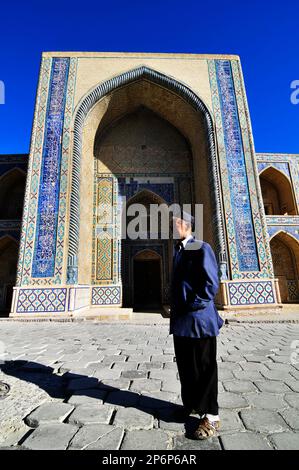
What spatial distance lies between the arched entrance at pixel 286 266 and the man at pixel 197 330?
10675mm

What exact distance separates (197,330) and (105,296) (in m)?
7.45

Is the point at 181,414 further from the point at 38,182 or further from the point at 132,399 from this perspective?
the point at 38,182

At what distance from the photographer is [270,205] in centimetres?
1274

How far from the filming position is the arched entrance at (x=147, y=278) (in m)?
10.8

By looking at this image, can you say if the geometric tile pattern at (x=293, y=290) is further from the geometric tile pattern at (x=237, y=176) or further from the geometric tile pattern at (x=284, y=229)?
the geometric tile pattern at (x=237, y=176)

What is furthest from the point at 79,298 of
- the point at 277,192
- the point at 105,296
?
the point at 277,192

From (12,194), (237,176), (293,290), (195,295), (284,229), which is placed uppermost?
(12,194)

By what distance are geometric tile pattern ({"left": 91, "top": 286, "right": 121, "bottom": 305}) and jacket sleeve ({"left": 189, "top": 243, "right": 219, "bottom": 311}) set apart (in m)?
7.38

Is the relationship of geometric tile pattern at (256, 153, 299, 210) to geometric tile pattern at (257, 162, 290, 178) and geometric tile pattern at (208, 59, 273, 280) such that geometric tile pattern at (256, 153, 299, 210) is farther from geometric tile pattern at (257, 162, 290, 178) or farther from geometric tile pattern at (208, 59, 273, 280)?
geometric tile pattern at (208, 59, 273, 280)

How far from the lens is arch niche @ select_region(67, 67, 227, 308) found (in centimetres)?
746

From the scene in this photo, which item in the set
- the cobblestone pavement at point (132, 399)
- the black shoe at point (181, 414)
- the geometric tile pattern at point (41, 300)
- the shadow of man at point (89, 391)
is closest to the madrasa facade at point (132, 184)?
the geometric tile pattern at point (41, 300)

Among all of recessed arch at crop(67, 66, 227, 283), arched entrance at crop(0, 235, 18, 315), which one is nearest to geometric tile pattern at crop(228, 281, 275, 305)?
recessed arch at crop(67, 66, 227, 283)

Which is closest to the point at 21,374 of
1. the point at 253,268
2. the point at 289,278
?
the point at 253,268

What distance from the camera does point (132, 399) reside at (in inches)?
66.8
